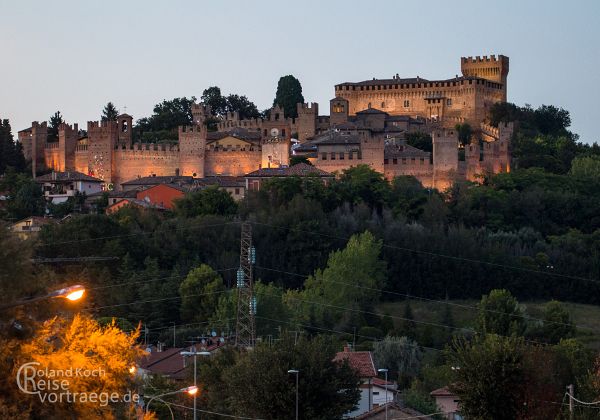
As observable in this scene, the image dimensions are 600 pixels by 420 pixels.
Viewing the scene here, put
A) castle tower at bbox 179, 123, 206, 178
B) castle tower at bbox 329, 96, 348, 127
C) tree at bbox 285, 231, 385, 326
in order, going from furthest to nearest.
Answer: castle tower at bbox 329, 96, 348, 127
castle tower at bbox 179, 123, 206, 178
tree at bbox 285, 231, 385, 326

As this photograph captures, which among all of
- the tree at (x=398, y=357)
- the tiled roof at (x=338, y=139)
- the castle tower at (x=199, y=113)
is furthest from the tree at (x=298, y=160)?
the tree at (x=398, y=357)

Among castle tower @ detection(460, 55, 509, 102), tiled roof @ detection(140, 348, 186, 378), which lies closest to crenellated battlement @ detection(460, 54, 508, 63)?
castle tower @ detection(460, 55, 509, 102)

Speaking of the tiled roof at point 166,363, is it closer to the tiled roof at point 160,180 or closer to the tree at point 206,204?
the tree at point 206,204

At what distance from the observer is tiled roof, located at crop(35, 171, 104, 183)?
9125cm

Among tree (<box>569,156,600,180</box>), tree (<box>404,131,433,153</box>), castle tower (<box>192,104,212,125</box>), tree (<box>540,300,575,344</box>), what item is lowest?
tree (<box>540,300,575,344</box>)

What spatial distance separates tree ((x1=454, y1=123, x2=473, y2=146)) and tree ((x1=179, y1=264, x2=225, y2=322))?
3250 centimetres

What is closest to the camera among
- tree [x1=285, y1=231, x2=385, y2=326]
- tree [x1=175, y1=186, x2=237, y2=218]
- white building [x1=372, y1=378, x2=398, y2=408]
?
white building [x1=372, y1=378, x2=398, y2=408]

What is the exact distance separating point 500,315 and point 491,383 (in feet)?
102

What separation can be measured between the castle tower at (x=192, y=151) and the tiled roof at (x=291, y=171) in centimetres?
540

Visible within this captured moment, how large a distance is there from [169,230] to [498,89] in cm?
3965

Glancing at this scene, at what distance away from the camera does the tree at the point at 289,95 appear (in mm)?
111375

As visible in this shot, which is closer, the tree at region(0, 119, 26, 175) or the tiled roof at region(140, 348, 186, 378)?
the tiled roof at region(140, 348, 186, 378)

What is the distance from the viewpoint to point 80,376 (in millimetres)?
19328

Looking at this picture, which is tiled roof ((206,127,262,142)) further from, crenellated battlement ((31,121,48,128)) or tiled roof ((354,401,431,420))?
tiled roof ((354,401,431,420))
